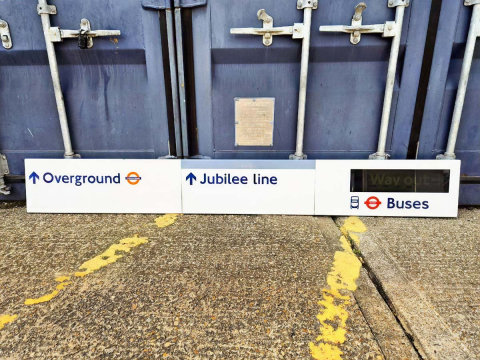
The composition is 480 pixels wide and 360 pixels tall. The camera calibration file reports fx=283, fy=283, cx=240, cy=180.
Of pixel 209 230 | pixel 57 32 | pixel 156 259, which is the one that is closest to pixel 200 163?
pixel 209 230

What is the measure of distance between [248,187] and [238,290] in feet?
3.61

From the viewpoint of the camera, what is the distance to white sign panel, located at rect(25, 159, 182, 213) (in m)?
2.52

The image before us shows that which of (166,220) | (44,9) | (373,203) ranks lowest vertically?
(166,220)

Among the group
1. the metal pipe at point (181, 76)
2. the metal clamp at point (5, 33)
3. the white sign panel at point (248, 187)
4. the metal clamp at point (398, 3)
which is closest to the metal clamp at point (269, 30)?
the metal pipe at point (181, 76)

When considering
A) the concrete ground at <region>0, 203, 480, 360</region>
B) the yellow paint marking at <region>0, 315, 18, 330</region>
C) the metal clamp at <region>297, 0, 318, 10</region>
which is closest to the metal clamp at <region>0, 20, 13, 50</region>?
the concrete ground at <region>0, 203, 480, 360</region>

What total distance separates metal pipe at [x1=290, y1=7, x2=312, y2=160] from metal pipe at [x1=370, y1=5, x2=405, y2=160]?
2.19 ft

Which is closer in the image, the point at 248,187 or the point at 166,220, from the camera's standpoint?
the point at 166,220

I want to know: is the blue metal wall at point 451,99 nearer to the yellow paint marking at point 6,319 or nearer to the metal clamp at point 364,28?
the metal clamp at point 364,28

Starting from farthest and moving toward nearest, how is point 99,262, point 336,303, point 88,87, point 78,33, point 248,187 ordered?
point 88,87
point 248,187
point 78,33
point 99,262
point 336,303

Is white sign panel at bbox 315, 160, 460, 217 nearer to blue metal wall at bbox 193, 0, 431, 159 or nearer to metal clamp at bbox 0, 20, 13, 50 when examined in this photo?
blue metal wall at bbox 193, 0, 431, 159

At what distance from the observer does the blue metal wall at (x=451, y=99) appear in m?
2.28

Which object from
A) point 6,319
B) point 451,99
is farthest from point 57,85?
point 451,99

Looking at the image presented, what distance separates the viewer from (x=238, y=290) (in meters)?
1.54

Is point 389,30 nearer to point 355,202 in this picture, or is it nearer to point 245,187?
point 355,202
